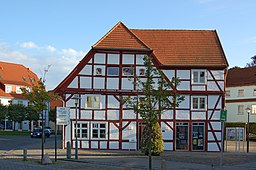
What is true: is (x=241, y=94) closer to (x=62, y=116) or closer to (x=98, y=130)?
(x=98, y=130)

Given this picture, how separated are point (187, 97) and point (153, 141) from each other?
24.8 ft

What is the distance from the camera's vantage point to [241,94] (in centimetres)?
6225

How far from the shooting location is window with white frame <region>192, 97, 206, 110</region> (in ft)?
115

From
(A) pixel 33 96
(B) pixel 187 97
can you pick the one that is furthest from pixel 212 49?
(A) pixel 33 96

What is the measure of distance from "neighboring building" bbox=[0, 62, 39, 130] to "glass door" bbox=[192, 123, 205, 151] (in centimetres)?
4928

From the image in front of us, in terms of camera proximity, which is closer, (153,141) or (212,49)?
(153,141)

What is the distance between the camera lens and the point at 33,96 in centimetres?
2444

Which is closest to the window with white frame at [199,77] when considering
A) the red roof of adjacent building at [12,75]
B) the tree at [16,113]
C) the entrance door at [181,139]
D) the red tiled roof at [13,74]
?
the entrance door at [181,139]

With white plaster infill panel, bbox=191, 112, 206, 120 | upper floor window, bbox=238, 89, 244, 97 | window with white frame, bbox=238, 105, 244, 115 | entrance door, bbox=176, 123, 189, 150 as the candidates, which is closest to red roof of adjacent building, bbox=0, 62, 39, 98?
upper floor window, bbox=238, 89, 244, 97

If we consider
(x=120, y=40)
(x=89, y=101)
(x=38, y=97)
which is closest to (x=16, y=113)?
(x=89, y=101)

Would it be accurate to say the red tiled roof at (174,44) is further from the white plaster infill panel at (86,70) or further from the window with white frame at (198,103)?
the window with white frame at (198,103)

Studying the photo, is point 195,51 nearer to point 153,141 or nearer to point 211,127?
point 211,127

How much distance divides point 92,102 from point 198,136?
30.2ft

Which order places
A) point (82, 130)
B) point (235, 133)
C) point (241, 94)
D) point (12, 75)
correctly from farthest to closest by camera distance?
1. point (12, 75)
2. point (241, 94)
3. point (235, 133)
4. point (82, 130)
